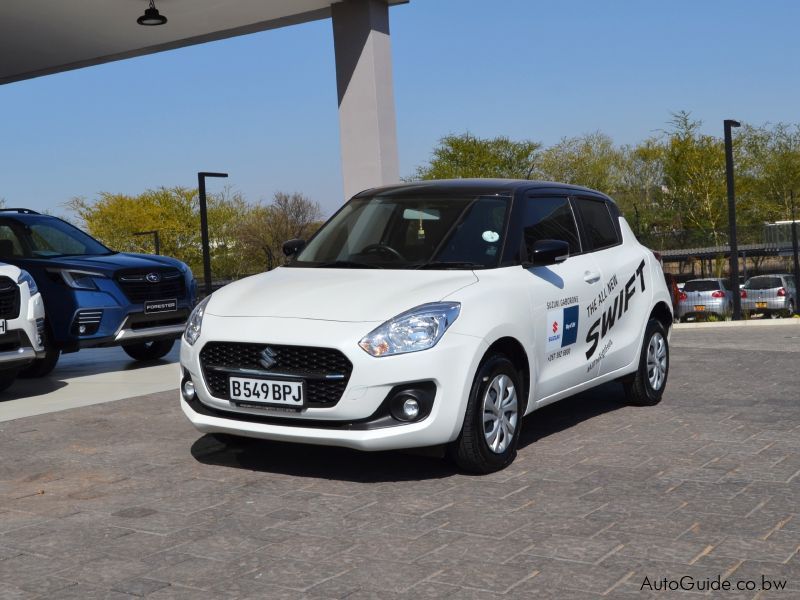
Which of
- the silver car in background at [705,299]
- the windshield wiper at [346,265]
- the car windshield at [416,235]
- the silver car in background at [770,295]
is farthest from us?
the silver car in background at [705,299]

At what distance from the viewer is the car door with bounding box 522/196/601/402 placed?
625 cm

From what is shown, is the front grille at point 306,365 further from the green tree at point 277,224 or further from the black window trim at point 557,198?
the green tree at point 277,224

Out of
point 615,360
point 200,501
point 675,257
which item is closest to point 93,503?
point 200,501

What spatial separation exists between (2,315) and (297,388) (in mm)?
4435

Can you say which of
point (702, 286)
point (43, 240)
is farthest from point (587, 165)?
point (43, 240)

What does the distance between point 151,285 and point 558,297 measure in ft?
18.8

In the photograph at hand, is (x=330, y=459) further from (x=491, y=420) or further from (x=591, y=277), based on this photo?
(x=591, y=277)

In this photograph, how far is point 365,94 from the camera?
12.3 m

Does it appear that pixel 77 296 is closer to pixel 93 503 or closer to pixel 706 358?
pixel 93 503

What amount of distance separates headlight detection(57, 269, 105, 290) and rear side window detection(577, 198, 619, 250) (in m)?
5.37

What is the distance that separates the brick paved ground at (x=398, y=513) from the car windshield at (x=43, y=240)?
3906mm

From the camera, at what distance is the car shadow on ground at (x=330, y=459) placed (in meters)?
5.72

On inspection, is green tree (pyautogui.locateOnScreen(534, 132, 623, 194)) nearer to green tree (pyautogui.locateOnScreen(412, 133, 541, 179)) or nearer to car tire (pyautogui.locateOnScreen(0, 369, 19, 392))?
green tree (pyautogui.locateOnScreen(412, 133, 541, 179))

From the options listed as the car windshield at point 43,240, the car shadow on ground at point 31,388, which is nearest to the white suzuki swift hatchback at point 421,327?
the car shadow on ground at point 31,388
